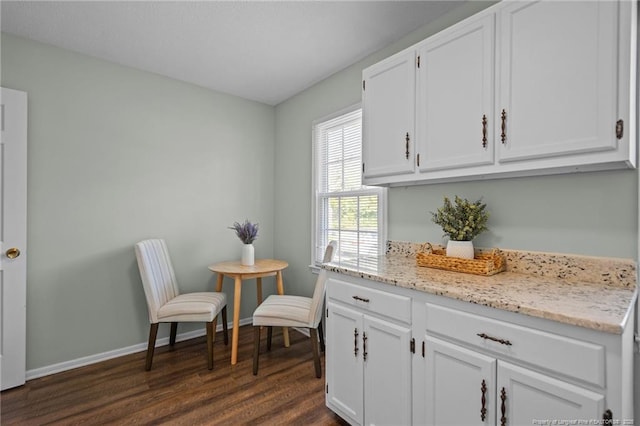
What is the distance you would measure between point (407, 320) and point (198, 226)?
2492 millimetres

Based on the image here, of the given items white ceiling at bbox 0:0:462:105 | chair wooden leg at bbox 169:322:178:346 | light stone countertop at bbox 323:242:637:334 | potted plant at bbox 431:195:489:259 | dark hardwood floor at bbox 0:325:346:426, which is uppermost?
white ceiling at bbox 0:0:462:105

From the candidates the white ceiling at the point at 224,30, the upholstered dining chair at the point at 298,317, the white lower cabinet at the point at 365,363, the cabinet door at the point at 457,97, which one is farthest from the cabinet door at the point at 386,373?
the white ceiling at the point at 224,30

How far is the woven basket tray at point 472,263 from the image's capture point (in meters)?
1.68

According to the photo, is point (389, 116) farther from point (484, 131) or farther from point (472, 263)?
point (472, 263)

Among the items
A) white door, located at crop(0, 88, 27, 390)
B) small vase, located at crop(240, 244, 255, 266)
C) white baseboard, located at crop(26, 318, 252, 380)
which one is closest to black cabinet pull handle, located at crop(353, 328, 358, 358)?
small vase, located at crop(240, 244, 255, 266)

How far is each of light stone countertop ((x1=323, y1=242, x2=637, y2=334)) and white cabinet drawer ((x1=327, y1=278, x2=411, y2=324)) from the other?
8cm

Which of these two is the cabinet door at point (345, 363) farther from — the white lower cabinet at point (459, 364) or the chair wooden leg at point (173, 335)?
the chair wooden leg at point (173, 335)

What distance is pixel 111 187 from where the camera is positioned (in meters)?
2.83

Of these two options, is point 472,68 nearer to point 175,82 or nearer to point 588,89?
point 588,89

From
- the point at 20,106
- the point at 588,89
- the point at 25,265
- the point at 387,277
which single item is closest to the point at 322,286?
the point at 387,277

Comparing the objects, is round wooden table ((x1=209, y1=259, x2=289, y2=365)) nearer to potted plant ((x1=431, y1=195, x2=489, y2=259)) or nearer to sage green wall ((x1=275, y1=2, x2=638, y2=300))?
sage green wall ((x1=275, y1=2, x2=638, y2=300))

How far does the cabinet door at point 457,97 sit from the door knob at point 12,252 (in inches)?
112

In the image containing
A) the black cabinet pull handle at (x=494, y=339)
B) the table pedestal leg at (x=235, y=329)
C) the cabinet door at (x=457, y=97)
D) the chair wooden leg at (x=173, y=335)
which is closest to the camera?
the black cabinet pull handle at (x=494, y=339)

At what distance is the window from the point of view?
8.98 feet
